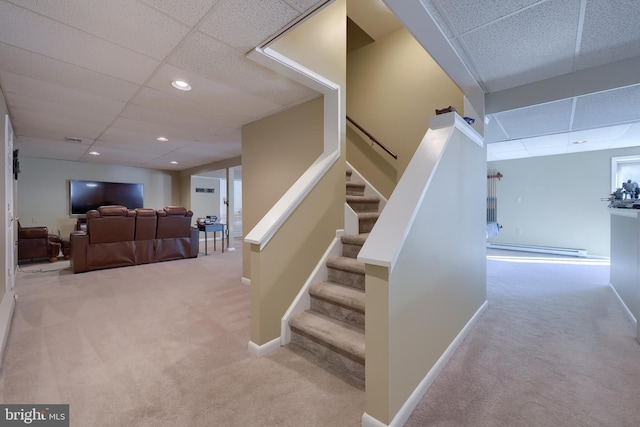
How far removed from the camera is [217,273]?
437 centimetres

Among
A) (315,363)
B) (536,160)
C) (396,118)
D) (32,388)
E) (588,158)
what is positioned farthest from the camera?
(536,160)

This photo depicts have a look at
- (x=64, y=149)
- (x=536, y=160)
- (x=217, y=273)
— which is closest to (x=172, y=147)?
(x=64, y=149)

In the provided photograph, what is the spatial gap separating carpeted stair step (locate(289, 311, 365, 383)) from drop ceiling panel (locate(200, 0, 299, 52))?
6.93ft

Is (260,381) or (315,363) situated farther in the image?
(315,363)

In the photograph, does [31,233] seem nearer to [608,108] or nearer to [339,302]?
[339,302]

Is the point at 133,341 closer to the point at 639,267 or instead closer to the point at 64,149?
the point at 639,267

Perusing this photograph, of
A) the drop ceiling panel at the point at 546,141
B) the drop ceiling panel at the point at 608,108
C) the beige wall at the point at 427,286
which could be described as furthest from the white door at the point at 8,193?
the drop ceiling panel at the point at 546,141

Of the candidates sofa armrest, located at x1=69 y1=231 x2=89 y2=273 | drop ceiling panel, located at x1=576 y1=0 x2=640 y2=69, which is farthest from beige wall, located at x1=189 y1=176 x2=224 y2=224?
drop ceiling panel, located at x1=576 y1=0 x2=640 y2=69

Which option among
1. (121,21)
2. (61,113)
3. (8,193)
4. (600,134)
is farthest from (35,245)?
(600,134)

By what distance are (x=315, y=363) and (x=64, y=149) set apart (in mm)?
6550

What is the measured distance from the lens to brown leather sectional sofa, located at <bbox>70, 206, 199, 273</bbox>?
14.5 feet

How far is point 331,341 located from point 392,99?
3171 mm

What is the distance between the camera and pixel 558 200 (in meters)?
6.12

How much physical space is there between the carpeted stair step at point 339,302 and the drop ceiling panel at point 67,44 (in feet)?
7.53
